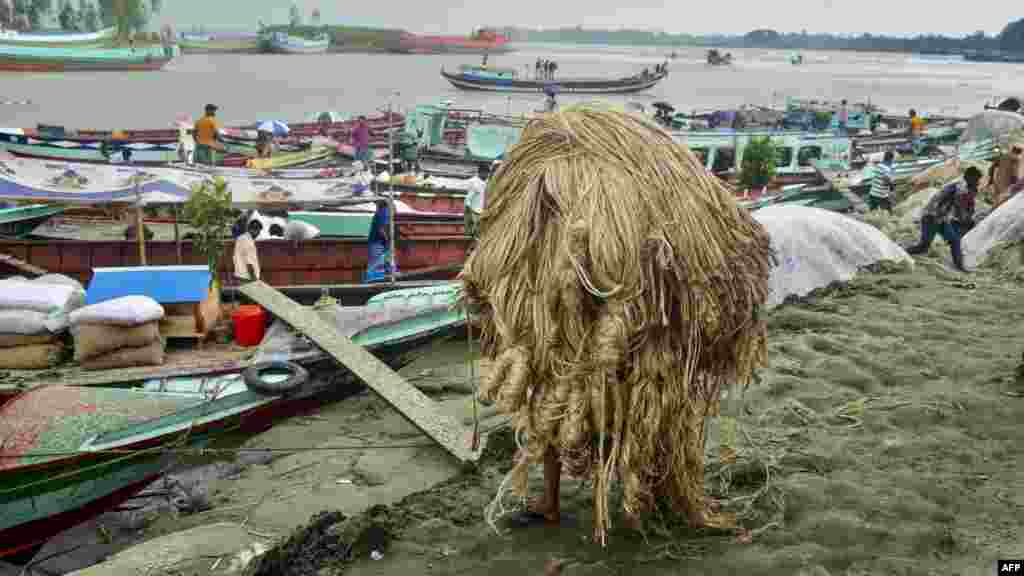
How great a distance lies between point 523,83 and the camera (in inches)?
1781

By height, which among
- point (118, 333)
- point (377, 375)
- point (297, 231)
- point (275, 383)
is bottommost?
point (275, 383)

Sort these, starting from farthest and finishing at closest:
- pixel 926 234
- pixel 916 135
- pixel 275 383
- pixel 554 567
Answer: pixel 916 135, pixel 926 234, pixel 275 383, pixel 554 567

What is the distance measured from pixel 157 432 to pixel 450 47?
5244 inches

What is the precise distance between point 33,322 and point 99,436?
65.9 inches

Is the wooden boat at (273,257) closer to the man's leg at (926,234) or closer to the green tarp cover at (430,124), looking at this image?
the man's leg at (926,234)

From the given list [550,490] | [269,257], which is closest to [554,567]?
[550,490]

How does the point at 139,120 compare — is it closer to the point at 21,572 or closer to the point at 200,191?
the point at 200,191

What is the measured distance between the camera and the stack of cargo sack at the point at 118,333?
7387 mm

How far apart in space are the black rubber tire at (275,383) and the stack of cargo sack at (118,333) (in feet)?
3.32

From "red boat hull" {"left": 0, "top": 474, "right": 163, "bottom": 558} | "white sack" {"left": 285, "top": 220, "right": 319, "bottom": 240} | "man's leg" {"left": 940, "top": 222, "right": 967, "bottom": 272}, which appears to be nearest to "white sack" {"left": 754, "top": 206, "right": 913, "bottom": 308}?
"man's leg" {"left": 940, "top": 222, "right": 967, "bottom": 272}

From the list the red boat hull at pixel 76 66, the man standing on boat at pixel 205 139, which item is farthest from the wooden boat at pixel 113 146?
the red boat hull at pixel 76 66

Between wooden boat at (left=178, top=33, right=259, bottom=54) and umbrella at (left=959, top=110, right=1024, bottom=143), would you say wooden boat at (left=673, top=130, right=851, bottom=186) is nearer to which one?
umbrella at (left=959, top=110, right=1024, bottom=143)

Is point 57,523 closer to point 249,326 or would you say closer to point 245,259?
point 249,326

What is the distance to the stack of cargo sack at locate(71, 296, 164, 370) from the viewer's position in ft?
24.2
